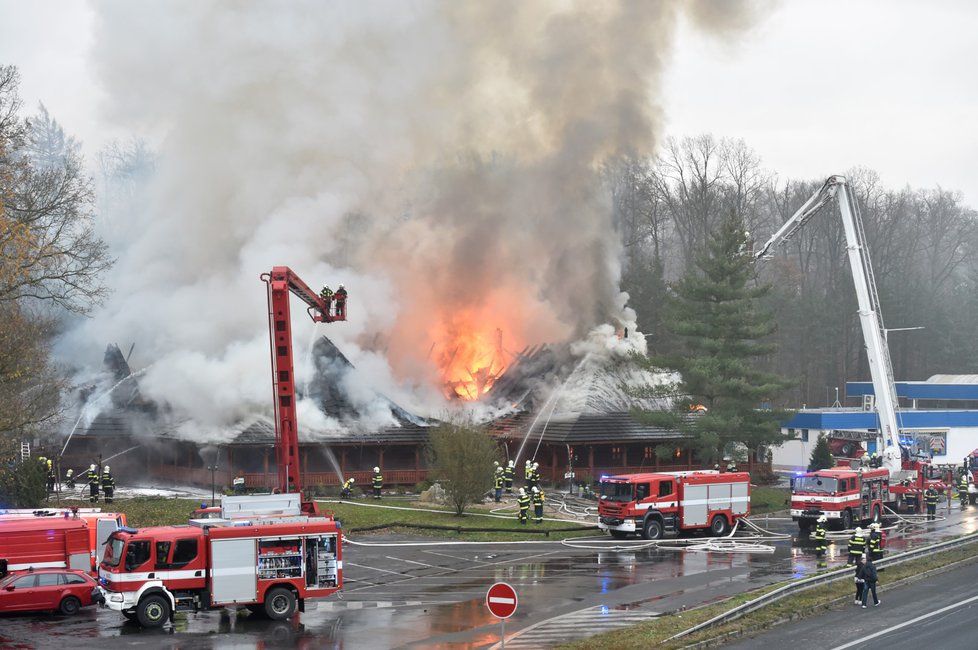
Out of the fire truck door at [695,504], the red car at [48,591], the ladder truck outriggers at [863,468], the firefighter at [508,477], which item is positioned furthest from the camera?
the firefighter at [508,477]

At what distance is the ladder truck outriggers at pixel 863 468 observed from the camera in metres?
35.7

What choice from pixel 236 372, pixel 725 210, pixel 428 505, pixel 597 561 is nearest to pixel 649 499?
pixel 597 561

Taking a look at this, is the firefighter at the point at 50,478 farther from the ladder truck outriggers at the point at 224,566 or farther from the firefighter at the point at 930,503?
the firefighter at the point at 930,503

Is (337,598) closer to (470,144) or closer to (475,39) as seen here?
(470,144)

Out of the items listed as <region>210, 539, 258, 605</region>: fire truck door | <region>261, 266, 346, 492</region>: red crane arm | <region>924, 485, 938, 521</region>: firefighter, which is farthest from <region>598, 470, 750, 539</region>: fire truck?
<region>210, 539, 258, 605</region>: fire truck door

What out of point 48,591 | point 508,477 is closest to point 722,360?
point 508,477

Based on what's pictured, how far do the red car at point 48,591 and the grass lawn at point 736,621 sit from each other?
9.90m

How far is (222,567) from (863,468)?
2613 cm

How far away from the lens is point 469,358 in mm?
Result: 56844

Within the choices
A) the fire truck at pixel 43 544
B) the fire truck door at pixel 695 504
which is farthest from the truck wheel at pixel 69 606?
the fire truck door at pixel 695 504

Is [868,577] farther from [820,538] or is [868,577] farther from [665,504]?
[665,504]

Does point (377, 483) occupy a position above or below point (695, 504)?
above

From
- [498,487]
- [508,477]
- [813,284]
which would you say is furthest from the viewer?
[813,284]

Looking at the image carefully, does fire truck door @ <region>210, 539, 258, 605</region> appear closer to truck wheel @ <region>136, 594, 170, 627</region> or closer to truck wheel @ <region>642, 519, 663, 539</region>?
truck wheel @ <region>136, 594, 170, 627</region>
